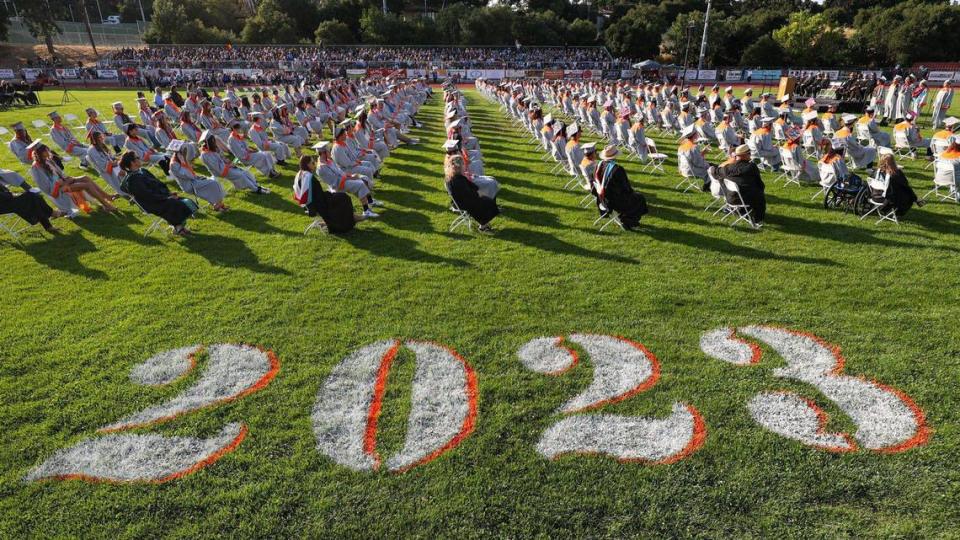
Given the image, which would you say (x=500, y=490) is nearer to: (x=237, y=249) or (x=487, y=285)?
(x=487, y=285)

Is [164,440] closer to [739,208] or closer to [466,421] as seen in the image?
[466,421]

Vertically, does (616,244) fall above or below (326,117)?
below

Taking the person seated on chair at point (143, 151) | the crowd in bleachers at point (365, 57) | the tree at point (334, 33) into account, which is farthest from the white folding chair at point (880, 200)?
the tree at point (334, 33)

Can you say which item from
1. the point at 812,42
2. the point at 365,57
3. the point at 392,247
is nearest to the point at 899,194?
the point at 392,247

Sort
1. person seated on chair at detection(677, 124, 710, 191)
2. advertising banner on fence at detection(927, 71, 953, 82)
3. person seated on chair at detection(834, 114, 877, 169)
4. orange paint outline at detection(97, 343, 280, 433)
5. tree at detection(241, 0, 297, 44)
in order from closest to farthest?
orange paint outline at detection(97, 343, 280, 433), person seated on chair at detection(677, 124, 710, 191), person seated on chair at detection(834, 114, 877, 169), advertising banner on fence at detection(927, 71, 953, 82), tree at detection(241, 0, 297, 44)

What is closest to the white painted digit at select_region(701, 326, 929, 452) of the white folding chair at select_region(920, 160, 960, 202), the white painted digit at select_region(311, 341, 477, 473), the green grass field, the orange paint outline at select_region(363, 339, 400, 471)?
the green grass field

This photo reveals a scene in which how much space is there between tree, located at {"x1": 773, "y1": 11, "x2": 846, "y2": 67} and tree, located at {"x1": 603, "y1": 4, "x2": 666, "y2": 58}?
610 inches

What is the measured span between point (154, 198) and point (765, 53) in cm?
7277

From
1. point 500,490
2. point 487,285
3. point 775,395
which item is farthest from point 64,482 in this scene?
point 775,395

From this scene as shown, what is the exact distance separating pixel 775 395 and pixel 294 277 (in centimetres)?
757

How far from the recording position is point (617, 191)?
1083 centimetres

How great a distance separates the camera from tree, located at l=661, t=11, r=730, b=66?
2579 inches

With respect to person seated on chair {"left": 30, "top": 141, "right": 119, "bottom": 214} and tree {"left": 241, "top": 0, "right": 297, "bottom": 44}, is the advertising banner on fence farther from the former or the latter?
tree {"left": 241, "top": 0, "right": 297, "bottom": 44}

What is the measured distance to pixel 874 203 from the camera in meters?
11.0
